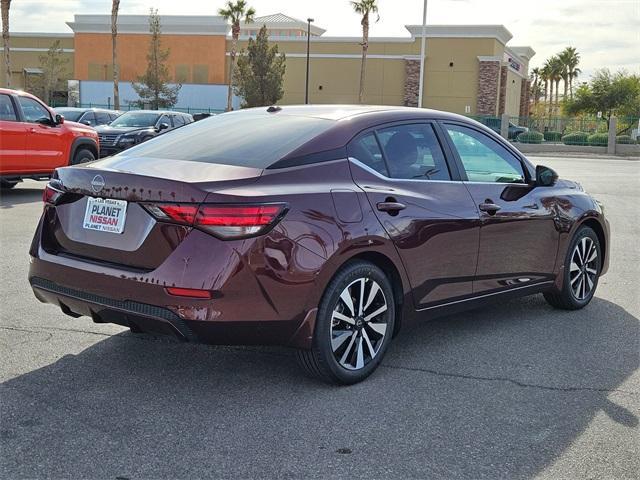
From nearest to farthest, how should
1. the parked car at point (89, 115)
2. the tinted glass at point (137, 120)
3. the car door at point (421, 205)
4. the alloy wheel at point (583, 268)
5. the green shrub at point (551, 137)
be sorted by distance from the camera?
the car door at point (421, 205) → the alloy wheel at point (583, 268) → the tinted glass at point (137, 120) → the parked car at point (89, 115) → the green shrub at point (551, 137)

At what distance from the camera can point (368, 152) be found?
4742 mm

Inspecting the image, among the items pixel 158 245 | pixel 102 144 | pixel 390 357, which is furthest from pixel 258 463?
pixel 102 144

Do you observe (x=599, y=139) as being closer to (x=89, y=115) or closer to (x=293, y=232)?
(x=89, y=115)

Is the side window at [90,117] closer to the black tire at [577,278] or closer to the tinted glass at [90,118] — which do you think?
the tinted glass at [90,118]

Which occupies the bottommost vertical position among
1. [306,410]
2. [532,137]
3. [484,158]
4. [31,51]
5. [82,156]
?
[306,410]

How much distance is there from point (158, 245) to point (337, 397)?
4.34ft

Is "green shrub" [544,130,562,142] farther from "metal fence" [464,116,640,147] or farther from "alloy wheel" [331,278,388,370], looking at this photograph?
"alloy wheel" [331,278,388,370]

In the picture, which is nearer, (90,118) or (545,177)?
(545,177)

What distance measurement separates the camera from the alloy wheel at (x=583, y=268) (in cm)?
639

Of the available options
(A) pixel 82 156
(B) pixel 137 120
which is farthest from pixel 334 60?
(A) pixel 82 156

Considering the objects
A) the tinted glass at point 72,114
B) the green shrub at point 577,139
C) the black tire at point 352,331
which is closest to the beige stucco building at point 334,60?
the green shrub at point 577,139

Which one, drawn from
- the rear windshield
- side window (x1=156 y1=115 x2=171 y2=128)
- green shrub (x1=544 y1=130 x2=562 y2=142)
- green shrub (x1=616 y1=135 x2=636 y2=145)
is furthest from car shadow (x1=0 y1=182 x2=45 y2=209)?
green shrub (x1=616 y1=135 x2=636 y2=145)

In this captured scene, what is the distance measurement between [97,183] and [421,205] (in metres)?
1.99

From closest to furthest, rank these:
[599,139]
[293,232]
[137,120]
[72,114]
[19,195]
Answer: [293,232]
[19,195]
[137,120]
[72,114]
[599,139]
